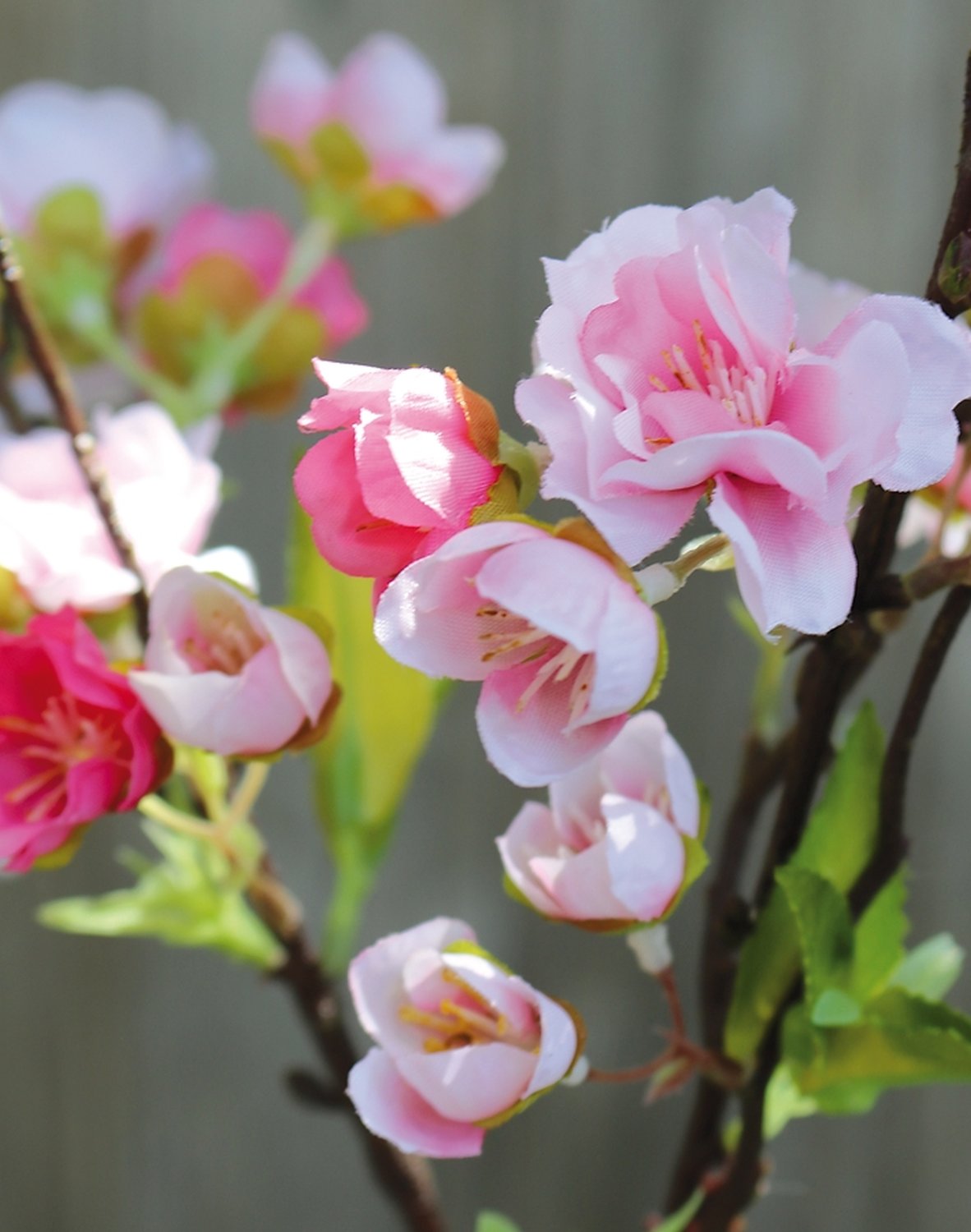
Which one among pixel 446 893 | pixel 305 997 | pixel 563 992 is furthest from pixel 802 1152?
pixel 305 997

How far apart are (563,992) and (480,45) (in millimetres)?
622

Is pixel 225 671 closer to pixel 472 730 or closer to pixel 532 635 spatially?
pixel 532 635

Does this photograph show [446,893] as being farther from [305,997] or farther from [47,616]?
[47,616]

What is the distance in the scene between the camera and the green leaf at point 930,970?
0.33 m

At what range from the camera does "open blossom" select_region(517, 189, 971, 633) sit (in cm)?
17

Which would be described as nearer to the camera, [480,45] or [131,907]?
[131,907]

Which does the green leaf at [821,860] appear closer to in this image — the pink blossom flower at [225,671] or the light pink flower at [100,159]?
the pink blossom flower at [225,671]

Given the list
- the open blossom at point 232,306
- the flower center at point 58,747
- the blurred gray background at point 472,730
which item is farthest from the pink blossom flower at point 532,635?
the blurred gray background at point 472,730

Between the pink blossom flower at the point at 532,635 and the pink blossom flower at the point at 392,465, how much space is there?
0.01 m

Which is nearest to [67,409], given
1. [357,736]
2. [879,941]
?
[357,736]

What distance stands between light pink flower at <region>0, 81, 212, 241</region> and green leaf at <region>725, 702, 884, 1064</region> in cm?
35

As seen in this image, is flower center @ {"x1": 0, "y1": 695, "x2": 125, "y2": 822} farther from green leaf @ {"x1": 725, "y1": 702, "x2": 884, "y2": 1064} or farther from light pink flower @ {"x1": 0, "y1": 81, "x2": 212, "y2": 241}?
light pink flower @ {"x1": 0, "y1": 81, "x2": 212, "y2": 241}

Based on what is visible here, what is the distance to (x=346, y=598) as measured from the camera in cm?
36

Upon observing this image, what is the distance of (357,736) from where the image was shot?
389 mm
